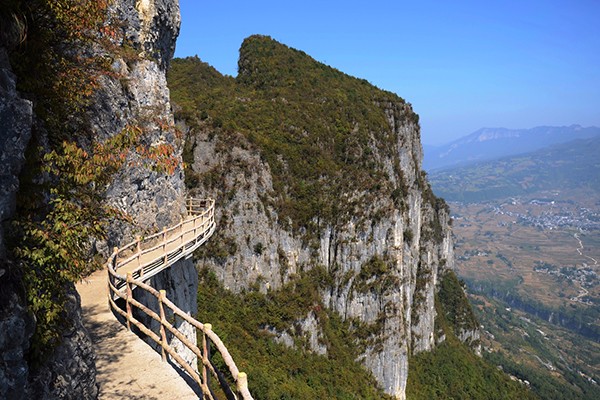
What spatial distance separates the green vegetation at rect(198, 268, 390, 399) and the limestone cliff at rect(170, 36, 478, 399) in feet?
3.52

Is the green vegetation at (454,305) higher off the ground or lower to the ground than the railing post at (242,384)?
lower

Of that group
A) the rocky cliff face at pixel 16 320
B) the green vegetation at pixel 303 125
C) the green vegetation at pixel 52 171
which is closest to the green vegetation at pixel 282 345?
the green vegetation at pixel 303 125

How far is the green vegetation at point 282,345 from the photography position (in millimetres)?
33125

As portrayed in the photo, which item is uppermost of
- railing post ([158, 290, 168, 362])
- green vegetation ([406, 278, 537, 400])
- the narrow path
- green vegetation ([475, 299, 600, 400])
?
railing post ([158, 290, 168, 362])

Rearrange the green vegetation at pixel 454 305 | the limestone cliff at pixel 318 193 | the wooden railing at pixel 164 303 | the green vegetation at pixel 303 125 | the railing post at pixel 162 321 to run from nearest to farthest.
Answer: the wooden railing at pixel 164 303
the railing post at pixel 162 321
the limestone cliff at pixel 318 193
the green vegetation at pixel 303 125
the green vegetation at pixel 454 305

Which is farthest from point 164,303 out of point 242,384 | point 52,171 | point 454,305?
point 454,305

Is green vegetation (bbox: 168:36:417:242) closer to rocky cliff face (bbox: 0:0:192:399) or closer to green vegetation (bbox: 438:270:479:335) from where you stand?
rocky cliff face (bbox: 0:0:192:399)

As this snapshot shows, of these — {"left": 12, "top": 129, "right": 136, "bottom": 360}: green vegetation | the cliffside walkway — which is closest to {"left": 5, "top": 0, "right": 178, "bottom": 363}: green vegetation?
{"left": 12, "top": 129, "right": 136, "bottom": 360}: green vegetation

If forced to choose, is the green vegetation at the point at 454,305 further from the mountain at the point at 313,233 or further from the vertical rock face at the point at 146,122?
the vertical rock face at the point at 146,122

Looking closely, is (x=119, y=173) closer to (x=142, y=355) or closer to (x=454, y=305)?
(x=142, y=355)

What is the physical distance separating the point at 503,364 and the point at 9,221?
119 m

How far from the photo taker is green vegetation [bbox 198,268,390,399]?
3312 centimetres

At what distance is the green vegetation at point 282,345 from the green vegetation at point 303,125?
778cm

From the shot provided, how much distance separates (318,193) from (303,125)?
32.9 ft
